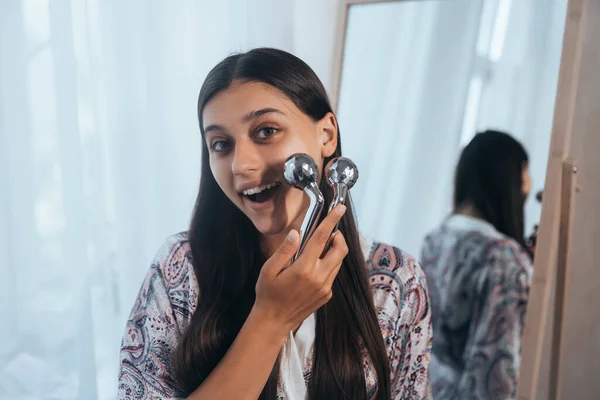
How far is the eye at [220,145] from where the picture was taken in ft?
2.05

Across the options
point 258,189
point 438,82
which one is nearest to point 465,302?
point 438,82

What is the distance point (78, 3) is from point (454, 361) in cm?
69

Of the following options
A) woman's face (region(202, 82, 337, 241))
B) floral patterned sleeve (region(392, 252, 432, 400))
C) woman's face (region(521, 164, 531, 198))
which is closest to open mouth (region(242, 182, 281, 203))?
woman's face (region(202, 82, 337, 241))

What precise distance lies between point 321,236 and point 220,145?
142 millimetres

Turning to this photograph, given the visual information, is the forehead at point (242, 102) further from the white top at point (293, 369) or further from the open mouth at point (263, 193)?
the white top at point (293, 369)

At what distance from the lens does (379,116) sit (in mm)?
862

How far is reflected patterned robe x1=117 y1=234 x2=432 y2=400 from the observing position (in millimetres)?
643

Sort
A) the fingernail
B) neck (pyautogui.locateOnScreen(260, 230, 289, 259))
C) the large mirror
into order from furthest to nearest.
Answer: the large mirror → neck (pyautogui.locateOnScreen(260, 230, 289, 259)) → the fingernail

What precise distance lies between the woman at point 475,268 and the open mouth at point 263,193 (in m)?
0.34

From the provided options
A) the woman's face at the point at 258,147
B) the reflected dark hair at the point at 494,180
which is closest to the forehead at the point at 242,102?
the woman's face at the point at 258,147

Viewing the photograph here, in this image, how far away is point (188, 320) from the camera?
666 millimetres

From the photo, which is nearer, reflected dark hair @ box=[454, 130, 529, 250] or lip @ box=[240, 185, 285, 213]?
lip @ box=[240, 185, 285, 213]

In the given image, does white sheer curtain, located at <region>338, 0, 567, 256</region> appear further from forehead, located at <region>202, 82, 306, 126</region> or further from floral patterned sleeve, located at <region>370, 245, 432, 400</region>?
forehead, located at <region>202, 82, 306, 126</region>

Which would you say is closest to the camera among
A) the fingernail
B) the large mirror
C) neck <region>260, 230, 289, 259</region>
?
the fingernail
